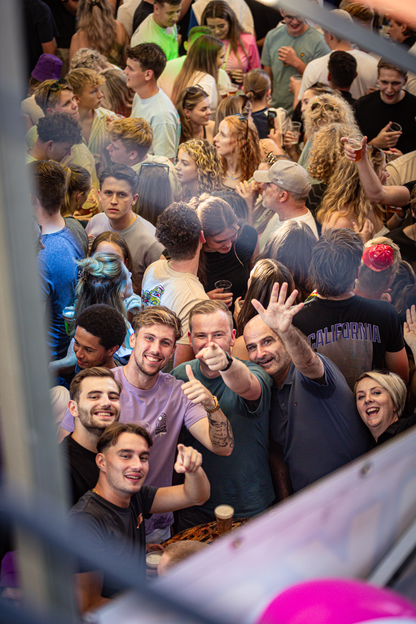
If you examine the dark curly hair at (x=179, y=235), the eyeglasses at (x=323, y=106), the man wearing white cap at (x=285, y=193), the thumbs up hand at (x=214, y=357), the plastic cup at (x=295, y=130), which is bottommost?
the thumbs up hand at (x=214, y=357)

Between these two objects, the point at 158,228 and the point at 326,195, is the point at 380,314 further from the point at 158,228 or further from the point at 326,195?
the point at 158,228

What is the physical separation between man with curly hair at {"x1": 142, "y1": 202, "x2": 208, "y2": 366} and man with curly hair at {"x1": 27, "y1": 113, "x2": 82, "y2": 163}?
76cm

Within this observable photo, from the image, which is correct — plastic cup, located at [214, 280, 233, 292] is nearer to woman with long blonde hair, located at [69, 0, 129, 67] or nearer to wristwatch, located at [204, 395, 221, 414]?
wristwatch, located at [204, 395, 221, 414]

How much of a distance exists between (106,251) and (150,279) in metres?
0.19

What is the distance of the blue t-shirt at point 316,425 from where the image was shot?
1.78 metres

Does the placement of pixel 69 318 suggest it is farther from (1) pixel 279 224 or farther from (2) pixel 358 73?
(2) pixel 358 73

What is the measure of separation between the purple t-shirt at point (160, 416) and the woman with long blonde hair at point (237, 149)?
1.23 meters

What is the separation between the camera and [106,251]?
198cm

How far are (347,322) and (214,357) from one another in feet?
1.66

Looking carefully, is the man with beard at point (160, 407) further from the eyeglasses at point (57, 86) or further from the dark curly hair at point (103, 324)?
the eyeglasses at point (57, 86)

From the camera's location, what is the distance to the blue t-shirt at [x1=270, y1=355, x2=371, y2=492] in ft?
5.84

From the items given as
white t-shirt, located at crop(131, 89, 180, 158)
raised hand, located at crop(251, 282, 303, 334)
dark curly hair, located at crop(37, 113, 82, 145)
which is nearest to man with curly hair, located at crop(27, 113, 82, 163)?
dark curly hair, located at crop(37, 113, 82, 145)

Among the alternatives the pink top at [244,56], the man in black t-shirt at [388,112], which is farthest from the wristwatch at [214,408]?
the pink top at [244,56]

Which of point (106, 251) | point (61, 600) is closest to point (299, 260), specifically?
point (106, 251)
